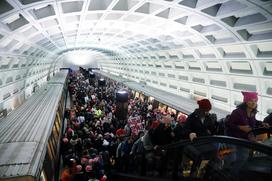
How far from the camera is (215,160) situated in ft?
10.1

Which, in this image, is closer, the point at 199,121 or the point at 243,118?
the point at 243,118

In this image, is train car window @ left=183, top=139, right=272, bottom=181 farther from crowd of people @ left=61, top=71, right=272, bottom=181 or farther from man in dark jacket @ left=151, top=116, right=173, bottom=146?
man in dark jacket @ left=151, top=116, right=173, bottom=146

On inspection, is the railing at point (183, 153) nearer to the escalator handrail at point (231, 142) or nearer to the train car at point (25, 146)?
the escalator handrail at point (231, 142)

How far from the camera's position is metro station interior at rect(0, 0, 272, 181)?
3.66 meters

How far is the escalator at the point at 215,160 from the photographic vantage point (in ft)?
7.91

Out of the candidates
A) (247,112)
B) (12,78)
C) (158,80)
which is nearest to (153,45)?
(158,80)

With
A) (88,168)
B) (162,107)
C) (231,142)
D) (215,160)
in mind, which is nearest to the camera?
(231,142)

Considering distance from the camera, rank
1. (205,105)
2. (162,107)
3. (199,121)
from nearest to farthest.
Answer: (205,105) < (199,121) < (162,107)

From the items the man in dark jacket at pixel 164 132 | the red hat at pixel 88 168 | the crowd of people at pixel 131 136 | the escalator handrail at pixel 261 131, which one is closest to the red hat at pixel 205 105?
the crowd of people at pixel 131 136

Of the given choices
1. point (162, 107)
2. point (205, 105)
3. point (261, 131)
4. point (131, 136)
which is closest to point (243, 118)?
point (261, 131)

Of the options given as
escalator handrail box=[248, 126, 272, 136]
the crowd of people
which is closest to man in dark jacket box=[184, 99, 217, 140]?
the crowd of people

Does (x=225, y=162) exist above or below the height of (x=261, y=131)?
below

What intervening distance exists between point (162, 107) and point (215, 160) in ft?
38.5

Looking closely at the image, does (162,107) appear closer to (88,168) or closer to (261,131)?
(88,168)
